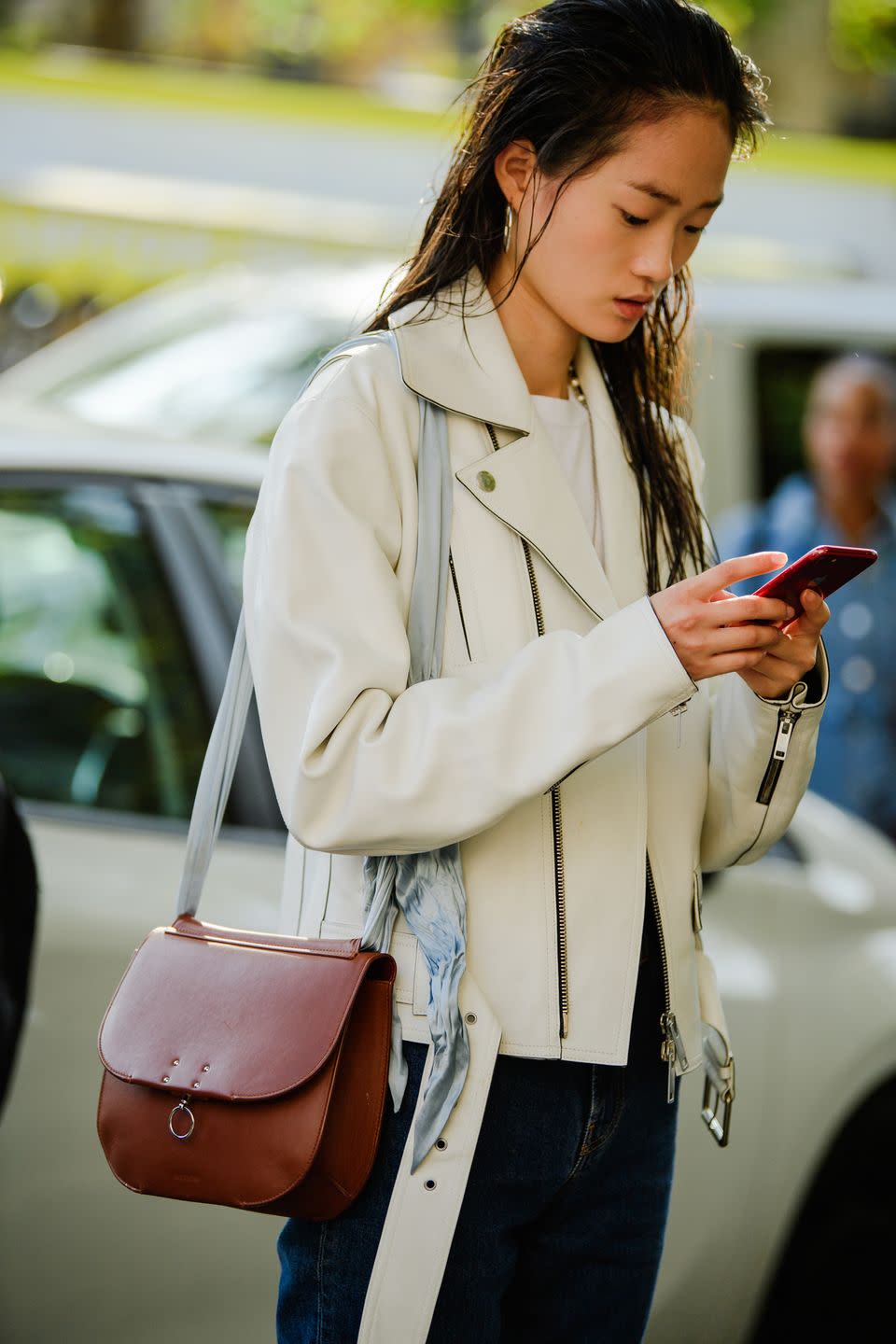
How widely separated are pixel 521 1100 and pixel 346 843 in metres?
0.30

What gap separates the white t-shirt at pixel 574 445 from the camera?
69.2 inches

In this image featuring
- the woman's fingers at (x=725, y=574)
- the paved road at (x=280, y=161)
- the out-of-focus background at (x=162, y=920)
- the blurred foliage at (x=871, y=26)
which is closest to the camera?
the woman's fingers at (x=725, y=574)

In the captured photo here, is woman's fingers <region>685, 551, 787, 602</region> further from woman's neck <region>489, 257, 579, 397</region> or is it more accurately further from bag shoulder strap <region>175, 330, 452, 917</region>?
woman's neck <region>489, 257, 579, 397</region>

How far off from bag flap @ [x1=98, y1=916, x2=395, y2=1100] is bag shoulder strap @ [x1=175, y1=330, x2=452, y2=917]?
97 mm

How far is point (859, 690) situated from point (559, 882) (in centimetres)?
330

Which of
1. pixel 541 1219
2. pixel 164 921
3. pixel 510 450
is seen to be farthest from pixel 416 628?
pixel 164 921

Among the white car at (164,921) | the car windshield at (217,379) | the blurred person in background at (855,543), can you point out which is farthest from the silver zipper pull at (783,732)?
the car windshield at (217,379)

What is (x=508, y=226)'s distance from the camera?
173 centimetres

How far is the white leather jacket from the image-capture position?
4.79 feet

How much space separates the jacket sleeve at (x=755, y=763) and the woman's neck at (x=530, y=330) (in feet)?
1.23

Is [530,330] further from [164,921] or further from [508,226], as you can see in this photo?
[164,921]

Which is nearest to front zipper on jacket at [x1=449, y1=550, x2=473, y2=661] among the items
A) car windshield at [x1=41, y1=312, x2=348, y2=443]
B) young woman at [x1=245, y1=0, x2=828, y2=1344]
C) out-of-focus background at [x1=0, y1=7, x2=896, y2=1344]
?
young woman at [x1=245, y1=0, x2=828, y2=1344]

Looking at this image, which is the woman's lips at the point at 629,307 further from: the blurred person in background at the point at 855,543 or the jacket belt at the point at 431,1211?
the blurred person in background at the point at 855,543

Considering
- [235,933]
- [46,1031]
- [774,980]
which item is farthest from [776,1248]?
[235,933]
